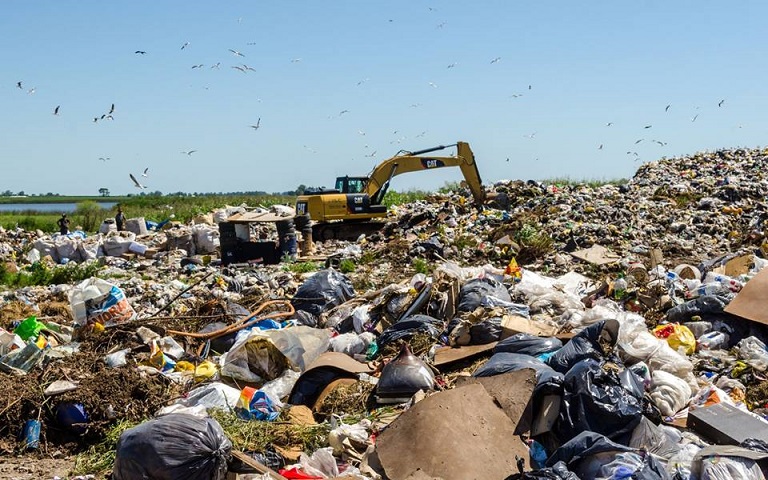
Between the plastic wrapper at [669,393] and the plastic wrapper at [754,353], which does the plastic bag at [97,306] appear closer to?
the plastic wrapper at [669,393]

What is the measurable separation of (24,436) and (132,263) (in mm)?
9031

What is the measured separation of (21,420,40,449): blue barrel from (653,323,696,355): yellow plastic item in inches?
179

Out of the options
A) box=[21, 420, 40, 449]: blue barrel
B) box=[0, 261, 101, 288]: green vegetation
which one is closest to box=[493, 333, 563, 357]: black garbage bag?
box=[21, 420, 40, 449]: blue barrel

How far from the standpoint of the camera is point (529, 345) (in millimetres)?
4984

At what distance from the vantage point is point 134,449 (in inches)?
140

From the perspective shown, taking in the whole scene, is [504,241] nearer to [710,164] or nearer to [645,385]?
[645,385]

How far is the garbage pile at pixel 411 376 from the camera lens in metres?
3.63

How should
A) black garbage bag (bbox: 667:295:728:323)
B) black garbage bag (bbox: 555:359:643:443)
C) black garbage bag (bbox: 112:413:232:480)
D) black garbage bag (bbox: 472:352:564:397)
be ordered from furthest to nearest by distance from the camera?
black garbage bag (bbox: 667:295:728:323)
black garbage bag (bbox: 472:352:564:397)
black garbage bag (bbox: 555:359:643:443)
black garbage bag (bbox: 112:413:232:480)

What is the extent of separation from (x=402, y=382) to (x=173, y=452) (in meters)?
1.63

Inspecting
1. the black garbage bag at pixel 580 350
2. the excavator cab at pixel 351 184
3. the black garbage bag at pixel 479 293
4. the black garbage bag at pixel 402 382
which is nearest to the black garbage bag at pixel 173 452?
the black garbage bag at pixel 402 382

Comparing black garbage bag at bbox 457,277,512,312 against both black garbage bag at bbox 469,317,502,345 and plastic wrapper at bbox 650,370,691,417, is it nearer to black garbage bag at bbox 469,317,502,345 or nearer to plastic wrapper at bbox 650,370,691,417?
black garbage bag at bbox 469,317,502,345

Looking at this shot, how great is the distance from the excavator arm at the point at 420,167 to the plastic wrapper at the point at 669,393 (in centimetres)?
1148

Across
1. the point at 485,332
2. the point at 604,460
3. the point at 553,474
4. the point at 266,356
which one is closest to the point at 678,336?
the point at 485,332

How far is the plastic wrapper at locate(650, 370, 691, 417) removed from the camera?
4301mm
